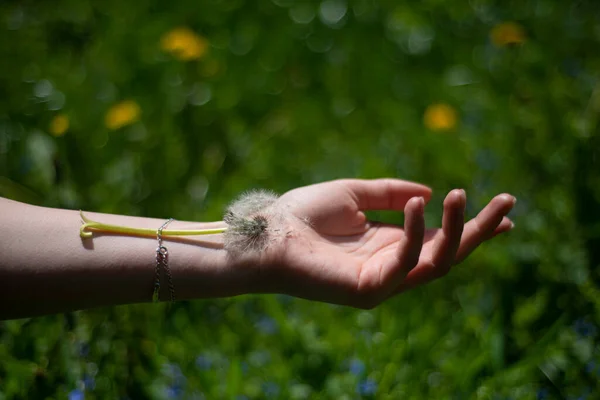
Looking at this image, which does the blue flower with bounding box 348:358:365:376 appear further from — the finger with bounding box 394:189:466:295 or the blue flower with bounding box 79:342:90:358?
the blue flower with bounding box 79:342:90:358

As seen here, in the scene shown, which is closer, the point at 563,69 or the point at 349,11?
the point at 563,69

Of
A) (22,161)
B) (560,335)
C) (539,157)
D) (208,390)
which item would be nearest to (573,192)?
(539,157)

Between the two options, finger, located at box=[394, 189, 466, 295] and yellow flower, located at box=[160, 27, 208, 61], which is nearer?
finger, located at box=[394, 189, 466, 295]

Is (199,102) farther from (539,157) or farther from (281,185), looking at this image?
(539,157)

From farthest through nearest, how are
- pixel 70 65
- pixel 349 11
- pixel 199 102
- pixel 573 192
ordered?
pixel 349 11, pixel 70 65, pixel 199 102, pixel 573 192

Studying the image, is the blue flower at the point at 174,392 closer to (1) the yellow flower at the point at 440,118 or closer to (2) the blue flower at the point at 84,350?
(2) the blue flower at the point at 84,350

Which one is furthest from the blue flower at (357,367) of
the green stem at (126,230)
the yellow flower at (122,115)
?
the yellow flower at (122,115)

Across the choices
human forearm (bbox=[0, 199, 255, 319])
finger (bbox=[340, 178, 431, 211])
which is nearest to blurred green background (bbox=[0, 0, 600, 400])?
human forearm (bbox=[0, 199, 255, 319])
